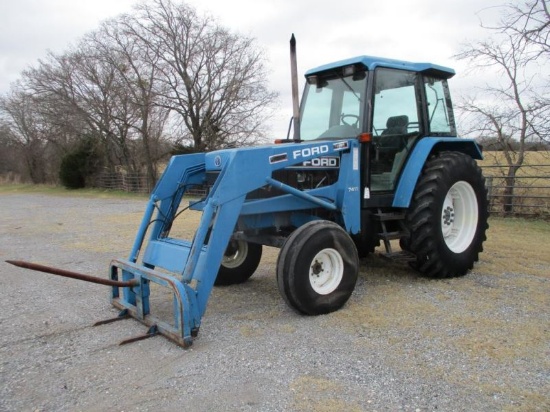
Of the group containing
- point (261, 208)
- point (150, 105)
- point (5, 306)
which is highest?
point (150, 105)

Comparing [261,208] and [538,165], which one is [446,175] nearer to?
[261,208]

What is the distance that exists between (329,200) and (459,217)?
2.11 m

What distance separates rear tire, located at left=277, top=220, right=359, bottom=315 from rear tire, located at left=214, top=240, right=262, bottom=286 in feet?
4.32

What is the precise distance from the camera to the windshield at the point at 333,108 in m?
5.04

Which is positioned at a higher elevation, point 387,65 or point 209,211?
point 387,65

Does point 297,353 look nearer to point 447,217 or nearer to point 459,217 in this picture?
point 447,217

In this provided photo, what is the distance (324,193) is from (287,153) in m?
0.70

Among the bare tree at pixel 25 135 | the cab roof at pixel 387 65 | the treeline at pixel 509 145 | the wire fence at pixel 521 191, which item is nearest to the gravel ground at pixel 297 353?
the cab roof at pixel 387 65

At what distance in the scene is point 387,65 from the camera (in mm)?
5070

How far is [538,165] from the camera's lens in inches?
427

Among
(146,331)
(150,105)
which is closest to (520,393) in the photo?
(146,331)

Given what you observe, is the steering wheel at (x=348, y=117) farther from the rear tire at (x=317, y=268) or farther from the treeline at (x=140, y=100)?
the treeline at (x=140, y=100)

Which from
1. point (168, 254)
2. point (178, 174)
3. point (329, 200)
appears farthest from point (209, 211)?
point (329, 200)

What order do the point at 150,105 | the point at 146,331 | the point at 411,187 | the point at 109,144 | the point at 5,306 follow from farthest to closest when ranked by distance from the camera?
the point at 109,144
the point at 150,105
the point at 411,187
the point at 5,306
the point at 146,331
